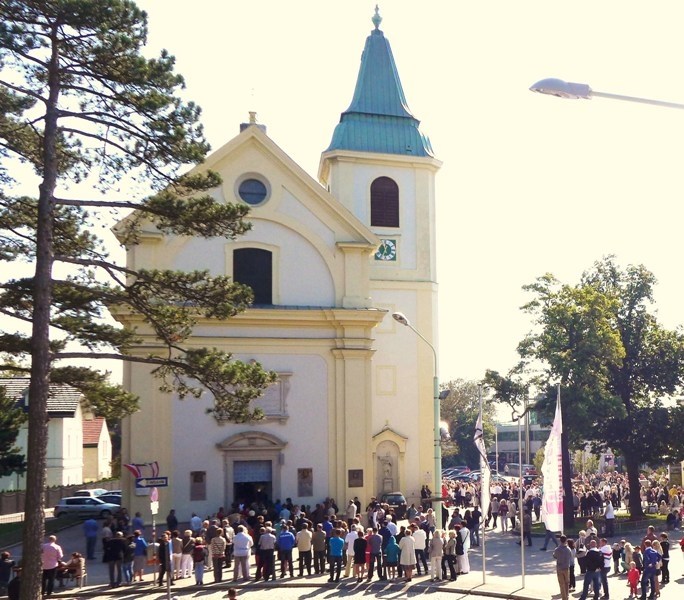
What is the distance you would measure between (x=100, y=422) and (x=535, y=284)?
44374 mm

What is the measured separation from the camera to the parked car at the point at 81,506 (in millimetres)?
38094

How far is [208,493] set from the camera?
98.1 ft

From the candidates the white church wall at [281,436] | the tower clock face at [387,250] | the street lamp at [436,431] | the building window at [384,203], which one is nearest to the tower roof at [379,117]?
the building window at [384,203]

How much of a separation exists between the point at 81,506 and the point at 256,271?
584 inches

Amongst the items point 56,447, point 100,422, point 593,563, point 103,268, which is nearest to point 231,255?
point 103,268

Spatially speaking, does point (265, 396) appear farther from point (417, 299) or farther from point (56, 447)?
point (56, 447)

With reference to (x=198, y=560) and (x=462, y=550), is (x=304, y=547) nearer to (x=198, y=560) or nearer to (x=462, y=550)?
(x=198, y=560)

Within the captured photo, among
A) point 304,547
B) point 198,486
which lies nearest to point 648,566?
point 304,547

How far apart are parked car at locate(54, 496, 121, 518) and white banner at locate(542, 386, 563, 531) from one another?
24.3 m

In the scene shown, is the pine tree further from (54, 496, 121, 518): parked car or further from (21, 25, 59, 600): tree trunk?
(54, 496, 121, 518): parked car

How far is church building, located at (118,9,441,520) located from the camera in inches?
1174

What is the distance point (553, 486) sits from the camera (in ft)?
61.2

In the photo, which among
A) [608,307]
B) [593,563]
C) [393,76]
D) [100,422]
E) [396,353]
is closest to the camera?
[593,563]

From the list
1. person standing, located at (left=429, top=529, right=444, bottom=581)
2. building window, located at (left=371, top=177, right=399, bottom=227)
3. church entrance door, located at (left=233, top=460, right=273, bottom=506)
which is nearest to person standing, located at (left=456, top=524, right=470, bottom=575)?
person standing, located at (left=429, top=529, right=444, bottom=581)
